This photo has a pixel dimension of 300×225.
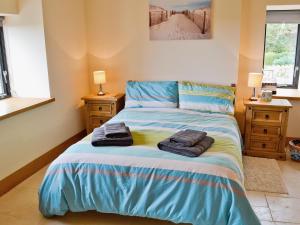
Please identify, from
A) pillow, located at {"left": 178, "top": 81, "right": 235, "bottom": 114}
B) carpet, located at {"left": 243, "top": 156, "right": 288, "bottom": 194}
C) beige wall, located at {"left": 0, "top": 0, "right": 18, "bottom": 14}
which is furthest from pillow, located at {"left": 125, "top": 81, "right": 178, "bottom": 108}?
beige wall, located at {"left": 0, "top": 0, "right": 18, "bottom": 14}

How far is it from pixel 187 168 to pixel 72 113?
225cm

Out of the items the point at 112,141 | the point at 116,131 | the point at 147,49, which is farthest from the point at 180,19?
the point at 112,141

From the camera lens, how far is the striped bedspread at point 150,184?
197cm

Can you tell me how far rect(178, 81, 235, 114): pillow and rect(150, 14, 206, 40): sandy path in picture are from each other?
25.5 inches

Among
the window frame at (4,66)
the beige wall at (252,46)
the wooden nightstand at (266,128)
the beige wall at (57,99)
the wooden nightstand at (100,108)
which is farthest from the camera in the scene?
the wooden nightstand at (100,108)

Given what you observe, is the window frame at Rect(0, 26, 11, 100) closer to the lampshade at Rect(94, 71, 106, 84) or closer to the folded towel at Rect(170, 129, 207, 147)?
the lampshade at Rect(94, 71, 106, 84)

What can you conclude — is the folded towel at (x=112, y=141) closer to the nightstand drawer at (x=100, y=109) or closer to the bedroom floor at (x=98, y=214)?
the bedroom floor at (x=98, y=214)

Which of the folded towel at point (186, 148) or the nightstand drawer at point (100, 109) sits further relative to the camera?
the nightstand drawer at point (100, 109)

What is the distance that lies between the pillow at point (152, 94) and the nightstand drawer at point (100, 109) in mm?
269

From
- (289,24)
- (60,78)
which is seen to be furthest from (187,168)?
(289,24)

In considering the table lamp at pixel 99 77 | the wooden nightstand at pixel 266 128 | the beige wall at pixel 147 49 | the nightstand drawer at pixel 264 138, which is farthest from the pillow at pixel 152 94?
the nightstand drawer at pixel 264 138

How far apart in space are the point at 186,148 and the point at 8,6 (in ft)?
7.64

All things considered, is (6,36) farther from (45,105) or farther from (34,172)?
(34,172)

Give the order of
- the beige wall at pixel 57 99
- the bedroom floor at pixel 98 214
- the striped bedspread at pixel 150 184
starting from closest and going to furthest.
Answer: the striped bedspread at pixel 150 184
the bedroom floor at pixel 98 214
the beige wall at pixel 57 99
